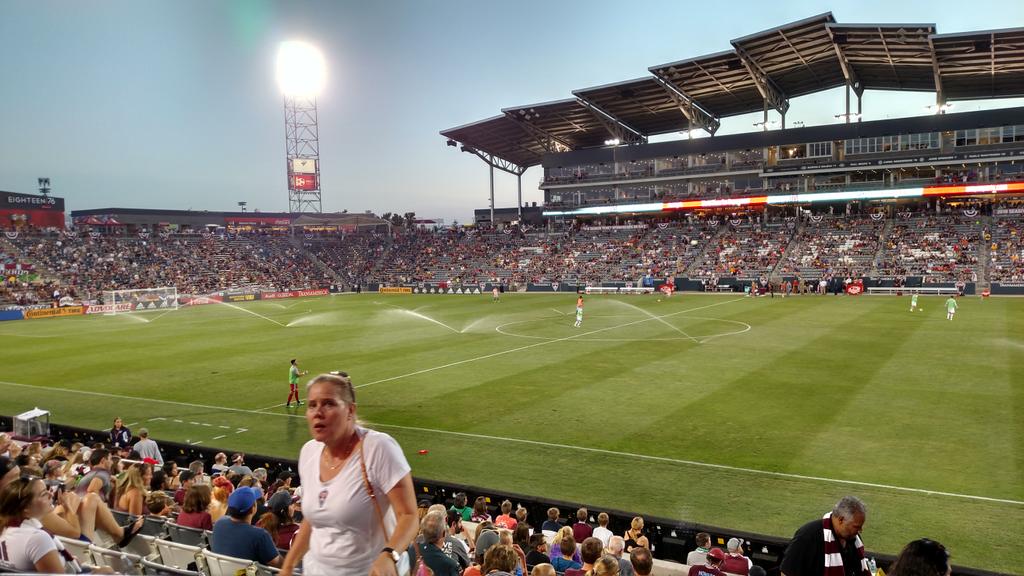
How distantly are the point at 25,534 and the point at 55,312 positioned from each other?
66.2m

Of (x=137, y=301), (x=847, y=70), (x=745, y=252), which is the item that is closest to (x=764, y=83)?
(x=847, y=70)

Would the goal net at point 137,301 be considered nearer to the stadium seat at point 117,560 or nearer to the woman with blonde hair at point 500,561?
the stadium seat at point 117,560

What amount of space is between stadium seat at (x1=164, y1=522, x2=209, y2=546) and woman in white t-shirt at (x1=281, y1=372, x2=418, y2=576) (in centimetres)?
490

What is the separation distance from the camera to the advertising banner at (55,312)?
56.7 m

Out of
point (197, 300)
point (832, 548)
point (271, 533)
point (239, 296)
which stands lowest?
point (197, 300)

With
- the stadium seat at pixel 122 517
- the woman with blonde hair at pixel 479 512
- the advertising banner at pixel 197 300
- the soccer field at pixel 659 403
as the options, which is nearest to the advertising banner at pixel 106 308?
the advertising banner at pixel 197 300

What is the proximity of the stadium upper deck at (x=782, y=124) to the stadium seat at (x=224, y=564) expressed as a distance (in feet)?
222

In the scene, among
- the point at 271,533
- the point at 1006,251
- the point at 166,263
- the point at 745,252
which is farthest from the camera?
the point at 166,263

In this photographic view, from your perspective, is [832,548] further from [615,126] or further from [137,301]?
[615,126]

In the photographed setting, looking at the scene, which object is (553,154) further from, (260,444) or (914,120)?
(260,444)

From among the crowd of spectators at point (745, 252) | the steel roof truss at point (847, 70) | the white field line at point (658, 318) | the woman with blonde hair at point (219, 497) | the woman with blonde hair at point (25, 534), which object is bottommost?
the white field line at point (658, 318)

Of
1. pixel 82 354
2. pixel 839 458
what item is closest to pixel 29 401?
pixel 82 354

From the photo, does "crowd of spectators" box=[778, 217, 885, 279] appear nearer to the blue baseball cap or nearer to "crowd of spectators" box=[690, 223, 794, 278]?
"crowd of spectators" box=[690, 223, 794, 278]

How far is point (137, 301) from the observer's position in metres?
62.8
